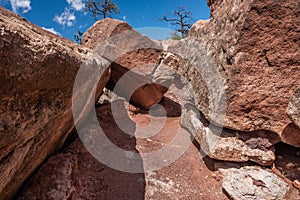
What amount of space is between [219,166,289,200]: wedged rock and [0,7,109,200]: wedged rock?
241 centimetres

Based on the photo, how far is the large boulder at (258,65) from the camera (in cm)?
232

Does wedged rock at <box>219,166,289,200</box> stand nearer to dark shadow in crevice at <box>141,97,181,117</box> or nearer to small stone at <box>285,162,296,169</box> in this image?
small stone at <box>285,162,296,169</box>

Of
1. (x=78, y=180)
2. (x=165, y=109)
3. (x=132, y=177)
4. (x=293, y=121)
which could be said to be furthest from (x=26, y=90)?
(x=165, y=109)

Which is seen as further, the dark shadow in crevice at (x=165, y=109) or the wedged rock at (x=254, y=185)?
the dark shadow in crevice at (x=165, y=109)

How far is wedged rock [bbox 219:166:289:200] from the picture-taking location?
7.48ft

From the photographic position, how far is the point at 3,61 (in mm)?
958

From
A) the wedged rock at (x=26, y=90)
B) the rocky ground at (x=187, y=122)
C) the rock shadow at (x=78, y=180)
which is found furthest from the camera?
the rock shadow at (x=78, y=180)

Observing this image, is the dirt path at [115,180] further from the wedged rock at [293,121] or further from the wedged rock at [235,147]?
the wedged rock at [293,121]

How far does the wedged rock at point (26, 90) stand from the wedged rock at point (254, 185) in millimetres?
2414

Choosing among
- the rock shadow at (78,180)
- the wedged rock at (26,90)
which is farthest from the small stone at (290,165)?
the wedged rock at (26,90)

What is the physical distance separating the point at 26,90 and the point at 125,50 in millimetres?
2822

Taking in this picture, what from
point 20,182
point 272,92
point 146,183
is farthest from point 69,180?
point 272,92

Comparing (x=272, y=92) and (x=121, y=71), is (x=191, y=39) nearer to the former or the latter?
(x=121, y=71)

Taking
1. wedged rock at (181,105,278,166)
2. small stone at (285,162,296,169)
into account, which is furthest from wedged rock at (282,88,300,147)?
small stone at (285,162,296,169)
